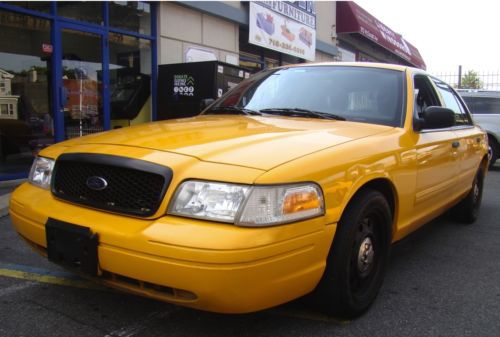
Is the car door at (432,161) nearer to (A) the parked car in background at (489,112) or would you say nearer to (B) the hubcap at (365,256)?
(B) the hubcap at (365,256)

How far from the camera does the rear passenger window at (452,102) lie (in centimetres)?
465

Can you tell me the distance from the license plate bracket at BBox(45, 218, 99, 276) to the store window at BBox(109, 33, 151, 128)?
655cm

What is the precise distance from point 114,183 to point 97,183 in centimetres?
10

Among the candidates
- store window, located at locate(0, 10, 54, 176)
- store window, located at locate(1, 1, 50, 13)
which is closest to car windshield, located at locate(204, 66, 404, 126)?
store window, located at locate(0, 10, 54, 176)

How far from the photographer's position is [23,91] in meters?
7.23

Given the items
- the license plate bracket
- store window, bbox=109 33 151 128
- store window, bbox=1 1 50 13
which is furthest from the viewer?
store window, bbox=109 33 151 128

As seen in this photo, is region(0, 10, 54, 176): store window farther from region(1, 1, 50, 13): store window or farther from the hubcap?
the hubcap

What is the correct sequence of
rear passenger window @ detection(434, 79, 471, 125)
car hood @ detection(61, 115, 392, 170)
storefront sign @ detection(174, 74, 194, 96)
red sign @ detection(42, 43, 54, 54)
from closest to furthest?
car hood @ detection(61, 115, 392, 170)
rear passenger window @ detection(434, 79, 471, 125)
red sign @ detection(42, 43, 54, 54)
storefront sign @ detection(174, 74, 194, 96)

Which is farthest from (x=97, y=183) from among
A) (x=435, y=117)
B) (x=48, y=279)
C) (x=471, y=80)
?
(x=471, y=80)

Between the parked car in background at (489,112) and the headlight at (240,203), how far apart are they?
33.1 ft

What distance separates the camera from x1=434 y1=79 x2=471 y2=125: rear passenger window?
4654 millimetres

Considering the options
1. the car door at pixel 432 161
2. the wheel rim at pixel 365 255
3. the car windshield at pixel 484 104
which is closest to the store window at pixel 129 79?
the car door at pixel 432 161

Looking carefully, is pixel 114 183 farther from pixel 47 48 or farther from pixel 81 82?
pixel 81 82

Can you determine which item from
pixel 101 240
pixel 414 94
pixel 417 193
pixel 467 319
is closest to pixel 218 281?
pixel 101 240
